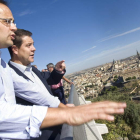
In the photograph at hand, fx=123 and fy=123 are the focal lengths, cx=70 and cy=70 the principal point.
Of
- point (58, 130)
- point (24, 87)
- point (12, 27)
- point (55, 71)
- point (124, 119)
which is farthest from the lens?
point (124, 119)

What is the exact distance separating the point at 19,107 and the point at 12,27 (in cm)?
65

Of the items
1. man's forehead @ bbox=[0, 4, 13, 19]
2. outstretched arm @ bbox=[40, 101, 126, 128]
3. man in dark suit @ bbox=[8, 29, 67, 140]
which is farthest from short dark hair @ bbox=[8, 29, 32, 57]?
outstretched arm @ bbox=[40, 101, 126, 128]

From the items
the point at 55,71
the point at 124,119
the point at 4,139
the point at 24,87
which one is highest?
the point at 55,71

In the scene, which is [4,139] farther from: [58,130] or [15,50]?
[15,50]

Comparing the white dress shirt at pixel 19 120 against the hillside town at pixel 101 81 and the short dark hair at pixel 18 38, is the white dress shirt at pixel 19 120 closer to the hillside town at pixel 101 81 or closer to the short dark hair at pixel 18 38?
the short dark hair at pixel 18 38

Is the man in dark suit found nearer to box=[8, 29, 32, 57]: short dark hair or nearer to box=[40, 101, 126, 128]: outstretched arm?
box=[8, 29, 32, 57]: short dark hair

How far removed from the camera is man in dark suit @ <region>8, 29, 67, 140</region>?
3.56ft

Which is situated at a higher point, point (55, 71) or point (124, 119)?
point (55, 71)

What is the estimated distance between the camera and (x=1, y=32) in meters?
0.87

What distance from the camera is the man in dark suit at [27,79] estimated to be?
1.08m

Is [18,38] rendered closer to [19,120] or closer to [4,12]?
[4,12]

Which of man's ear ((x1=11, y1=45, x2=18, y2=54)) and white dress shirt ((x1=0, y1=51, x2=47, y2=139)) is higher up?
man's ear ((x1=11, y1=45, x2=18, y2=54))

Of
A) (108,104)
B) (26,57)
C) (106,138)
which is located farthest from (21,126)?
(106,138)

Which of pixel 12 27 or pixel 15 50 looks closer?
pixel 12 27
